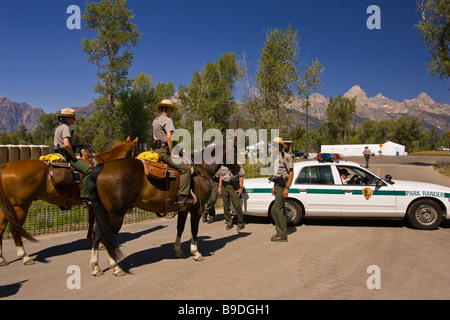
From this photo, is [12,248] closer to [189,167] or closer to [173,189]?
Result: [173,189]

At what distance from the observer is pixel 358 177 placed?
805 cm

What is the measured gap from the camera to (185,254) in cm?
599

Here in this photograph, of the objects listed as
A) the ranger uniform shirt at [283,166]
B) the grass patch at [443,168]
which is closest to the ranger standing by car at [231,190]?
the ranger uniform shirt at [283,166]

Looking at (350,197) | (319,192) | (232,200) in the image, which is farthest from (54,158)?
(350,197)

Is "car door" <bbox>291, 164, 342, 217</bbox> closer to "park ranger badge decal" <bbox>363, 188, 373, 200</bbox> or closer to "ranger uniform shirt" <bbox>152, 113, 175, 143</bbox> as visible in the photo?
"park ranger badge decal" <bbox>363, 188, 373, 200</bbox>

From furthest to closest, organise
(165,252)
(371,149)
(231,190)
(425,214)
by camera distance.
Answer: (371,149) → (231,190) → (425,214) → (165,252)

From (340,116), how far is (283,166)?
79794mm

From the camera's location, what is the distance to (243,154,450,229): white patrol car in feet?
24.2

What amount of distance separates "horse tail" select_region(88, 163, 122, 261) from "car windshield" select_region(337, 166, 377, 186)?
19.9 ft

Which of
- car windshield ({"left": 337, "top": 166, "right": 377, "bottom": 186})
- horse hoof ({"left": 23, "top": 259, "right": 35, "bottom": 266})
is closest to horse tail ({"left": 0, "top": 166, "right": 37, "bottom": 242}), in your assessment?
horse hoof ({"left": 23, "top": 259, "right": 35, "bottom": 266})

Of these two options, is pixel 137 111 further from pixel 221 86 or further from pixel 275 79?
pixel 275 79

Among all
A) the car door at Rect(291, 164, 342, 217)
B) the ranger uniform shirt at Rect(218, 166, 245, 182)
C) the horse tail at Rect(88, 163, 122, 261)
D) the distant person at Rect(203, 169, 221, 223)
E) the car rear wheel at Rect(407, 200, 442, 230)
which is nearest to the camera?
the horse tail at Rect(88, 163, 122, 261)
